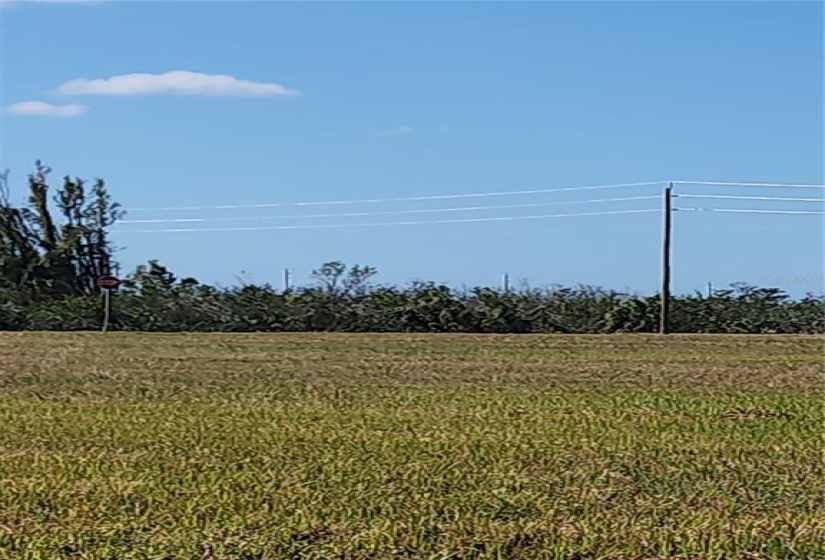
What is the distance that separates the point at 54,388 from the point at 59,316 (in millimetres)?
21785

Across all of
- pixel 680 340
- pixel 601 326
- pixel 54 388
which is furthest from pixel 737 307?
pixel 54 388

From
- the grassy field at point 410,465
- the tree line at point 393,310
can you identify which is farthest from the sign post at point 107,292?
the grassy field at point 410,465

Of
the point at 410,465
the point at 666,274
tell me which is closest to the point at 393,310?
the point at 666,274

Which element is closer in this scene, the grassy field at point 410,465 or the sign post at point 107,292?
the grassy field at point 410,465

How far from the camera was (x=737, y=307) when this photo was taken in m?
33.5

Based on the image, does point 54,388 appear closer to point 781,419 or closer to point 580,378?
point 580,378

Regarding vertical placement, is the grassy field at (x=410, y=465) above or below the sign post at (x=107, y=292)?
below

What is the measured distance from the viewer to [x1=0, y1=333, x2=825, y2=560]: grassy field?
19.4ft

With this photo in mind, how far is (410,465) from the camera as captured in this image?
7.86 m

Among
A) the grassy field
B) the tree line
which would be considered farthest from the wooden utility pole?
the grassy field

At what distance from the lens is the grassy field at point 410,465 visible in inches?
233

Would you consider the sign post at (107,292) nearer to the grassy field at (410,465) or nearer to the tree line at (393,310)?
the tree line at (393,310)

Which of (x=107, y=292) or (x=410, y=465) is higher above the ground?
(x=107, y=292)

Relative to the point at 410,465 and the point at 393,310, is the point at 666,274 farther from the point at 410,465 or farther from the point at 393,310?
the point at 410,465
